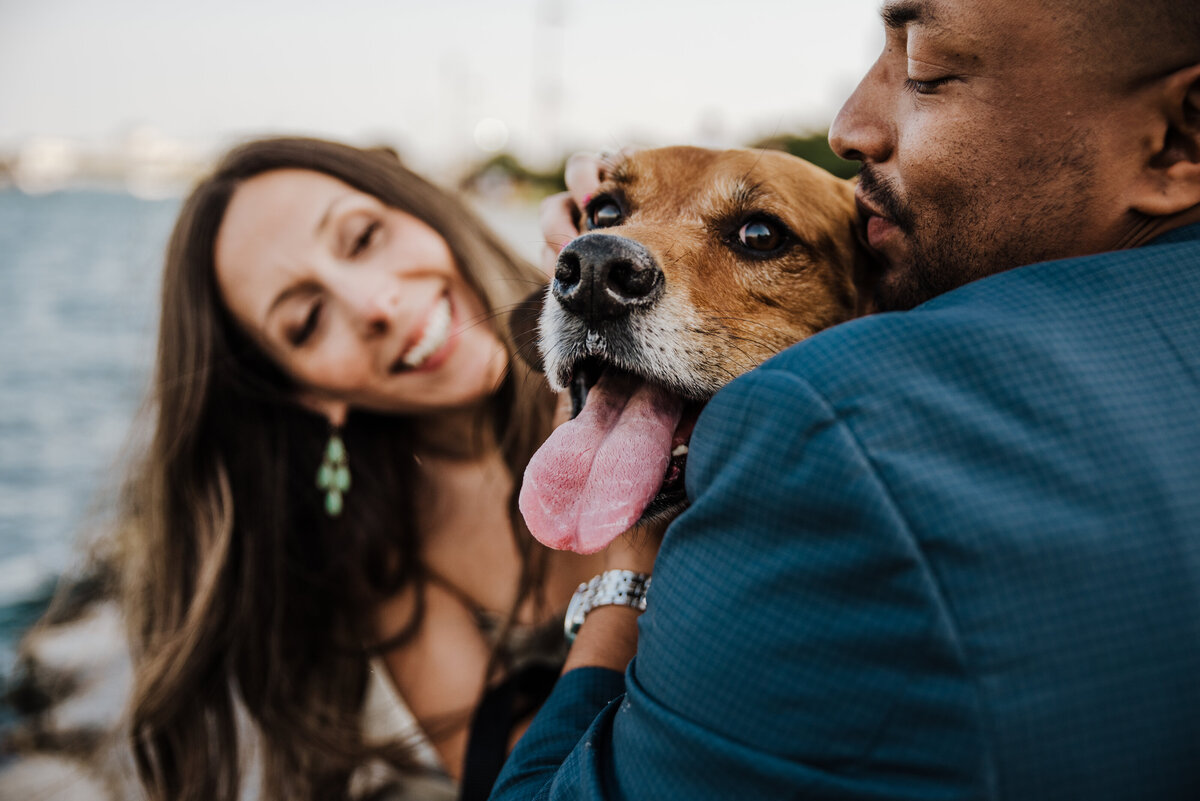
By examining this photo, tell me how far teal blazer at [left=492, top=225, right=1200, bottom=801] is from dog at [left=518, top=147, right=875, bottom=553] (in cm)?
78

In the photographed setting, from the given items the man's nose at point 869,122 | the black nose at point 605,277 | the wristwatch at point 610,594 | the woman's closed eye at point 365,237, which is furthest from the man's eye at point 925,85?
the woman's closed eye at point 365,237

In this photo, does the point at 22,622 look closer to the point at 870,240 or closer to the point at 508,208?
the point at 870,240

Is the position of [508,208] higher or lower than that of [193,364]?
lower

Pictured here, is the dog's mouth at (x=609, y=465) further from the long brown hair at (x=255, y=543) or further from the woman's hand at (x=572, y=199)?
the long brown hair at (x=255, y=543)

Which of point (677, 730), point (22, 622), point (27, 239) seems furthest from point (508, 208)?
point (27, 239)

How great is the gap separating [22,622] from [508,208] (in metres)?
32.2

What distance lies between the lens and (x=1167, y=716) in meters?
1.20

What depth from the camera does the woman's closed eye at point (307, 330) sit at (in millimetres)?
3805

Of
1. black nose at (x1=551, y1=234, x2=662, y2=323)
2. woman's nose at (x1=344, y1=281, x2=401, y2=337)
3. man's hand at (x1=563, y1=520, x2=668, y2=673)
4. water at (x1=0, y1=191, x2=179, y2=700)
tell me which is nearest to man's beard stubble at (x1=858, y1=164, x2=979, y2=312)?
black nose at (x1=551, y1=234, x2=662, y2=323)

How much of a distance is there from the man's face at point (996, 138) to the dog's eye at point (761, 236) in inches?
26.5

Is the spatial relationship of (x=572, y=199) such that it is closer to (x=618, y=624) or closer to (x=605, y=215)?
(x=605, y=215)

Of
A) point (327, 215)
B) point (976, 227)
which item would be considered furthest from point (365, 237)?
point (976, 227)

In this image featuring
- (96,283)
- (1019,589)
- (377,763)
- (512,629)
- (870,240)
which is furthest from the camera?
(96,283)

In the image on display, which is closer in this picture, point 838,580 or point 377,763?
point 838,580
